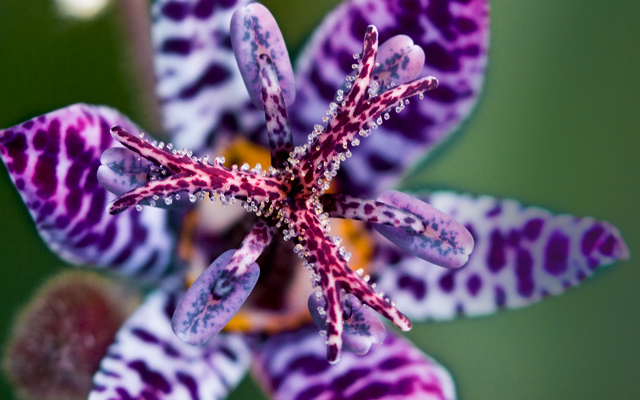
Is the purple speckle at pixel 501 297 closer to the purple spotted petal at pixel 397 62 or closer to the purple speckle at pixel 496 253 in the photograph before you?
the purple speckle at pixel 496 253

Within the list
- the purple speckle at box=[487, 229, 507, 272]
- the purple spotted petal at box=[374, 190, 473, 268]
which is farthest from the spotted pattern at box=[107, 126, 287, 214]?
the purple speckle at box=[487, 229, 507, 272]

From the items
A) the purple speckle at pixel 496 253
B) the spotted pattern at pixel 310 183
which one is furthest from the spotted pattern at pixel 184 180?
the purple speckle at pixel 496 253

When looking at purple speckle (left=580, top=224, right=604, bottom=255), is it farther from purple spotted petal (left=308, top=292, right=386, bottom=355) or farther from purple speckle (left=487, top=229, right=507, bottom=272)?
purple spotted petal (left=308, top=292, right=386, bottom=355)

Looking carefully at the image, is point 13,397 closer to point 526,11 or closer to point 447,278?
point 447,278

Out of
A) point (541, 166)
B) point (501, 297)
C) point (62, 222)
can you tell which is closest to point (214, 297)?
point (62, 222)

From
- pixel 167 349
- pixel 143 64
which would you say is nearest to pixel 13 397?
pixel 167 349

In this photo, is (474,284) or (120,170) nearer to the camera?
(120,170)

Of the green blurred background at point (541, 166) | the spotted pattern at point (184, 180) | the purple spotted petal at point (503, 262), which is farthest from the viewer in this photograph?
the green blurred background at point (541, 166)

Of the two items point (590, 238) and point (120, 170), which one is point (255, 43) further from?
point (590, 238)
